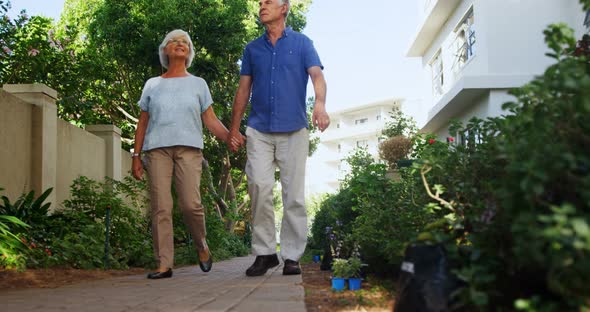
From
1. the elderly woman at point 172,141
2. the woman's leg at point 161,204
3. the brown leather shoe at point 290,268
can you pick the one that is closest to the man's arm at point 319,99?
the elderly woman at point 172,141

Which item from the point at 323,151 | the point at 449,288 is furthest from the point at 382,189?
the point at 323,151

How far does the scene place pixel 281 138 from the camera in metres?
5.28

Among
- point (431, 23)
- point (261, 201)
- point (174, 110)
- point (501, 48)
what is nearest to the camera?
point (261, 201)

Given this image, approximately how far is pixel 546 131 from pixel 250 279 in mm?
3446

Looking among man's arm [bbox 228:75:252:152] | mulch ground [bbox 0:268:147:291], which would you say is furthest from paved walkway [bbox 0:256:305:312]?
man's arm [bbox 228:75:252:152]

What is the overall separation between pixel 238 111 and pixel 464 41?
1112cm

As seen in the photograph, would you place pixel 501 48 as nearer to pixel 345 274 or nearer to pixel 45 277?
pixel 345 274

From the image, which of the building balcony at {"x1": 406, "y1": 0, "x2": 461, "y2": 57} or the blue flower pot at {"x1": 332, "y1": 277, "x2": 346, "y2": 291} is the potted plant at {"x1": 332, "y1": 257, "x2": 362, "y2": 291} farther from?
the building balcony at {"x1": 406, "y1": 0, "x2": 461, "y2": 57}

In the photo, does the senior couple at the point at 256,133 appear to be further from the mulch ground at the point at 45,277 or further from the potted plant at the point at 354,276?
the potted plant at the point at 354,276

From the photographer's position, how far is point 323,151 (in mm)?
75500

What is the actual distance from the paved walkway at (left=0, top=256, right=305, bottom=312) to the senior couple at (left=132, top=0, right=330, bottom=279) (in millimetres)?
440

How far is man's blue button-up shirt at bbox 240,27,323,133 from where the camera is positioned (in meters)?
5.24

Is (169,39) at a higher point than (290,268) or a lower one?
higher

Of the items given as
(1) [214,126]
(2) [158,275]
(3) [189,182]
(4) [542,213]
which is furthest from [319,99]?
(4) [542,213]
